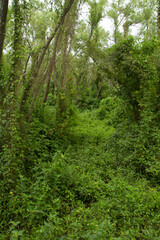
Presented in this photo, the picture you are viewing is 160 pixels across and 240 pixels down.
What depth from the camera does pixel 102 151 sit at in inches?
258

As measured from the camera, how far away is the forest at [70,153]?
2916 millimetres

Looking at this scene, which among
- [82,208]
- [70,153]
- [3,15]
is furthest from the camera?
[70,153]

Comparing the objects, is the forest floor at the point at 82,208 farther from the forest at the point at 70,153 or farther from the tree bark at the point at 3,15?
the tree bark at the point at 3,15

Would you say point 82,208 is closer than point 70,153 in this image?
Yes

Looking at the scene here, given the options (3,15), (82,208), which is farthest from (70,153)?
(3,15)

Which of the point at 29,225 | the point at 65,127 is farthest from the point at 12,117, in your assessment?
the point at 65,127

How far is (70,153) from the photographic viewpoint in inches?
239

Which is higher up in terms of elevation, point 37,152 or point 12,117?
point 12,117

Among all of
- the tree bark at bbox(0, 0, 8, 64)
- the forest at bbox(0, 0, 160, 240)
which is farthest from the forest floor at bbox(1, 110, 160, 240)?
the tree bark at bbox(0, 0, 8, 64)

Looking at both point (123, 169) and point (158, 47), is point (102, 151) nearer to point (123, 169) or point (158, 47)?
point (123, 169)

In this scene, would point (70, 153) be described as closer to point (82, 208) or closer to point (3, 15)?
point (82, 208)

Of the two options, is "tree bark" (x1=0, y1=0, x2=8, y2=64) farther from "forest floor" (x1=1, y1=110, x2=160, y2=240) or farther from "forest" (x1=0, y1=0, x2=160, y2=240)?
"forest floor" (x1=1, y1=110, x2=160, y2=240)

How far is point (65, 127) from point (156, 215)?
4.54 metres

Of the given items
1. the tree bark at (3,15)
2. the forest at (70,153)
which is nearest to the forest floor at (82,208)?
the forest at (70,153)
